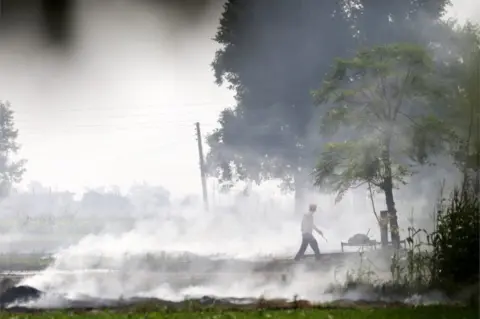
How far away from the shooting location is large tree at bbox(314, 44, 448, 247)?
428 cm

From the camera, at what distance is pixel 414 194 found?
4289 mm

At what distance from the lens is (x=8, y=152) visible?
4.36m

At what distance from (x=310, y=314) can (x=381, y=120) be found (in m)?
1.17

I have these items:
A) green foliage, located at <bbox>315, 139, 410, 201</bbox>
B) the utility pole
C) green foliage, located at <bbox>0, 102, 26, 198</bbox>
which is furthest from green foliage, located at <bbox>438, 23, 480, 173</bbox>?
green foliage, located at <bbox>0, 102, 26, 198</bbox>

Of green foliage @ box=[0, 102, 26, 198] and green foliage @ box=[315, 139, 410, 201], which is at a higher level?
green foliage @ box=[0, 102, 26, 198]

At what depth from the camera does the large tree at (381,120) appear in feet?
14.0

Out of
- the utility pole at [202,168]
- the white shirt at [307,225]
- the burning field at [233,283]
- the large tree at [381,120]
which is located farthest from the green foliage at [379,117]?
the utility pole at [202,168]

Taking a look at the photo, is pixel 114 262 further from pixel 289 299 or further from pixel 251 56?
pixel 251 56

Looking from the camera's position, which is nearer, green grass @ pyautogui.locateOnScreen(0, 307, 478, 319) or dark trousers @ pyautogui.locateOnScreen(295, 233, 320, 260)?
green grass @ pyautogui.locateOnScreen(0, 307, 478, 319)

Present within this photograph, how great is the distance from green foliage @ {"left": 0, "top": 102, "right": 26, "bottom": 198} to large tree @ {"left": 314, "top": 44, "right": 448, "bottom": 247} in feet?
5.70

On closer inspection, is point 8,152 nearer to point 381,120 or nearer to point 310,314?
point 310,314

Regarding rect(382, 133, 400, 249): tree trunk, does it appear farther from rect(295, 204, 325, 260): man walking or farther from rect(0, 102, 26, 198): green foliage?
rect(0, 102, 26, 198): green foliage

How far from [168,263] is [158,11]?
1469 millimetres

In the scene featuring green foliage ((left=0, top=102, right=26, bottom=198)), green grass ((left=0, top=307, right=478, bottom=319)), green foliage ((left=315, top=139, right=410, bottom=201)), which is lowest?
green grass ((left=0, top=307, right=478, bottom=319))
